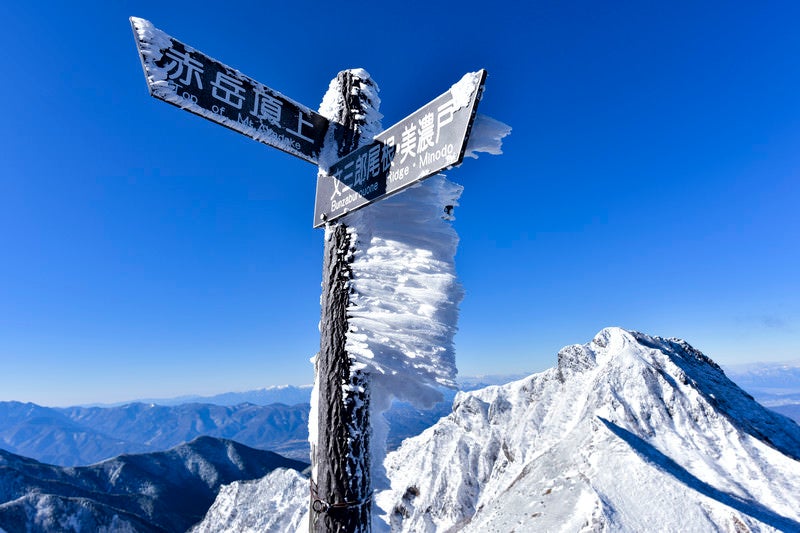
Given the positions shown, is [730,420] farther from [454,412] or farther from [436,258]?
[436,258]

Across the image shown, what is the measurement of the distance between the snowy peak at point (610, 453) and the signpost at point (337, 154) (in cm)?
64

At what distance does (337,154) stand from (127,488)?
534 ft

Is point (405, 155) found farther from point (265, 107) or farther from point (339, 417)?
point (339, 417)

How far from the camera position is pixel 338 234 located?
255 cm

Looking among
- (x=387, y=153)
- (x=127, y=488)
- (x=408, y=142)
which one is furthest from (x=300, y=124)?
(x=127, y=488)

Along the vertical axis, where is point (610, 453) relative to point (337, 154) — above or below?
below

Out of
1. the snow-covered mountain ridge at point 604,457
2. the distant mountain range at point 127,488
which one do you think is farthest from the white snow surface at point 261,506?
the distant mountain range at point 127,488

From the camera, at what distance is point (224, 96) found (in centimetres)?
256

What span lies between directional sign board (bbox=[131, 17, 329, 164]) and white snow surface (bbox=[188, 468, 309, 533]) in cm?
6878

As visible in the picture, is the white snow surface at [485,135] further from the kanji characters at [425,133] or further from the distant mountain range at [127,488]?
the distant mountain range at [127,488]

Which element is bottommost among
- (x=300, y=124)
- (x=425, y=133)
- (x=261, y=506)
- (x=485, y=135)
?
(x=261, y=506)

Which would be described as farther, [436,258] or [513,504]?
[513,504]

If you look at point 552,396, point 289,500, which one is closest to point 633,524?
point 552,396

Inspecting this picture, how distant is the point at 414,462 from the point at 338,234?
252 feet
